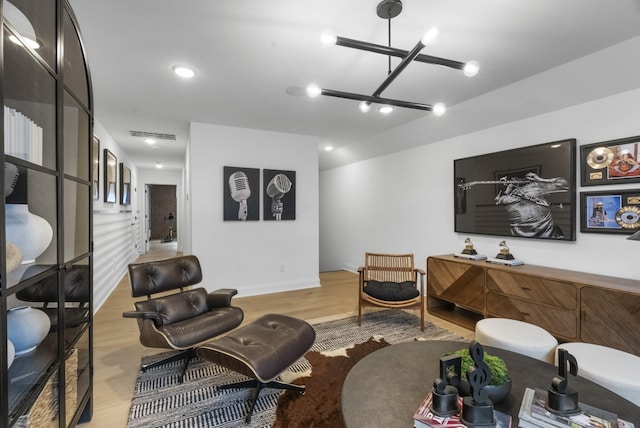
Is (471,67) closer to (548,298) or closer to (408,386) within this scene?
(408,386)

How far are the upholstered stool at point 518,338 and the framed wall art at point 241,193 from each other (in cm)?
330

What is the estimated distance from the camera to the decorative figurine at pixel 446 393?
1098 millimetres

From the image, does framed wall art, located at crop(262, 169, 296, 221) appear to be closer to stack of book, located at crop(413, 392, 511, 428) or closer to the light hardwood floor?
the light hardwood floor

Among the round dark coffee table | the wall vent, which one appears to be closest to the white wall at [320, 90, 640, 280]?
the round dark coffee table

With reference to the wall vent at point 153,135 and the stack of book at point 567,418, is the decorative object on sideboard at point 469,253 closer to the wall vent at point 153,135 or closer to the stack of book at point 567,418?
the stack of book at point 567,418

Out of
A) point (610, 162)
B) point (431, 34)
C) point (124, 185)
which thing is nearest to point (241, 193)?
point (124, 185)

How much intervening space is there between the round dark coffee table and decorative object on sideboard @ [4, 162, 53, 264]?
4.89 feet

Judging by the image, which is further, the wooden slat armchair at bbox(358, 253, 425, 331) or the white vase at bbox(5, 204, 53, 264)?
the wooden slat armchair at bbox(358, 253, 425, 331)

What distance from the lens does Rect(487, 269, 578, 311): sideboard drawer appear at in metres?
2.41

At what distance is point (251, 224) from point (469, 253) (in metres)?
3.06

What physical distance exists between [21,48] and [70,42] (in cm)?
56

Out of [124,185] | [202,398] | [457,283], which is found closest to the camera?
[202,398]

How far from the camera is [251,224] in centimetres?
445

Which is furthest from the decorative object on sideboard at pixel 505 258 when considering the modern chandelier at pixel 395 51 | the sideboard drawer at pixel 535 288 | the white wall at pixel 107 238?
the white wall at pixel 107 238
